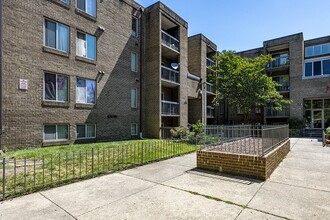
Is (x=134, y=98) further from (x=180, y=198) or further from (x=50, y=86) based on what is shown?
(x=180, y=198)

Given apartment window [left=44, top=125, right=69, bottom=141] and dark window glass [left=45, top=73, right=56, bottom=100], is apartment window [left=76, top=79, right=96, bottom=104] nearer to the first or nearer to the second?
dark window glass [left=45, top=73, right=56, bottom=100]

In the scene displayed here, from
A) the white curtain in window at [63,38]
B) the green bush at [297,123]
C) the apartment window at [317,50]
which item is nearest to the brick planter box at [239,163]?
the white curtain in window at [63,38]

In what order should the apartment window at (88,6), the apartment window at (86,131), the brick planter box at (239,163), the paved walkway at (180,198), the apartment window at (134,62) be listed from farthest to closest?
the apartment window at (134,62) → the apartment window at (88,6) → the apartment window at (86,131) → the brick planter box at (239,163) → the paved walkway at (180,198)

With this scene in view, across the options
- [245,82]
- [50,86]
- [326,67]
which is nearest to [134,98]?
[50,86]

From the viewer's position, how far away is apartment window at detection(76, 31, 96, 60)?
1245 cm

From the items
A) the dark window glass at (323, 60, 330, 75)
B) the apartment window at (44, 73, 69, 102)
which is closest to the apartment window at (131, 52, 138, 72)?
the apartment window at (44, 73, 69, 102)

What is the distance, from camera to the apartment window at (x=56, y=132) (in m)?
10.7

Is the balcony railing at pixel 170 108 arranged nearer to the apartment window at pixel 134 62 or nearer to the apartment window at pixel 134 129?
the apartment window at pixel 134 129

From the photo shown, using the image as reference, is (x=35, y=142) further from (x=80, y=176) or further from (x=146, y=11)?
(x=146, y=11)

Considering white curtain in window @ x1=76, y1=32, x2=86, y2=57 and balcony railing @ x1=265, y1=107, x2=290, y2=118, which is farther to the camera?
balcony railing @ x1=265, y1=107, x2=290, y2=118

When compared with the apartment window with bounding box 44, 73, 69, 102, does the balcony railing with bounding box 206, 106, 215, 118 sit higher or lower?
lower

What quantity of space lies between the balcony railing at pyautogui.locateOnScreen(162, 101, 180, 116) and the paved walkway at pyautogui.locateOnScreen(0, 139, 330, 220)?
10.9 meters

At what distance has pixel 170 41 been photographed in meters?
18.0

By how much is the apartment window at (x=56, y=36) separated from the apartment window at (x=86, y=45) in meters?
0.79
